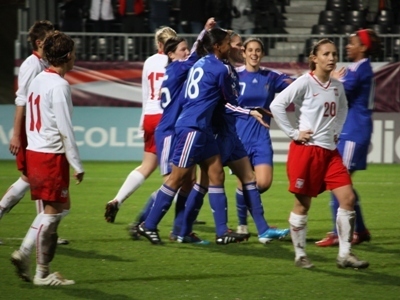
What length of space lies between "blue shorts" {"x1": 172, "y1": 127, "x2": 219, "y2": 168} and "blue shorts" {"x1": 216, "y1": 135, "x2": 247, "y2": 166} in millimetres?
141

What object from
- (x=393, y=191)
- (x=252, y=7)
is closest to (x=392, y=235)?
(x=393, y=191)

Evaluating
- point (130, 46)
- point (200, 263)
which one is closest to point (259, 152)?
point (200, 263)

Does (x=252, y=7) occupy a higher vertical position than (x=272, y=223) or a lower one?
higher

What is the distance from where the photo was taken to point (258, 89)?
9586mm

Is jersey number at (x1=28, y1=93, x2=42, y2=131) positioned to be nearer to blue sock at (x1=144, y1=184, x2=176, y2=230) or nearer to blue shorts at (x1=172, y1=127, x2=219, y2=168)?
blue shorts at (x1=172, y1=127, x2=219, y2=168)

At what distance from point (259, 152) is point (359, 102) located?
1272mm

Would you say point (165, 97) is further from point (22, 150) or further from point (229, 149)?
point (22, 150)

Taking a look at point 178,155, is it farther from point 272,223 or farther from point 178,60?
point 272,223

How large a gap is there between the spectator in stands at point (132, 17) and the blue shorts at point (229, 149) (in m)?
11.0

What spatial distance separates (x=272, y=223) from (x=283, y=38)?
29.6 feet

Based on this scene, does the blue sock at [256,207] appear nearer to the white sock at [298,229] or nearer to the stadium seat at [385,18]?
the white sock at [298,229]

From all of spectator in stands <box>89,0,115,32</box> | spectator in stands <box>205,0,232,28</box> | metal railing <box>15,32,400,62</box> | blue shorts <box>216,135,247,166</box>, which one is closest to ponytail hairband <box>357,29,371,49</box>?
blue shorts <box>216,135,247,166</box>

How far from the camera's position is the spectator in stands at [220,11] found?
64.1 feet

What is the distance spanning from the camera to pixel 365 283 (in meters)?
7.05
